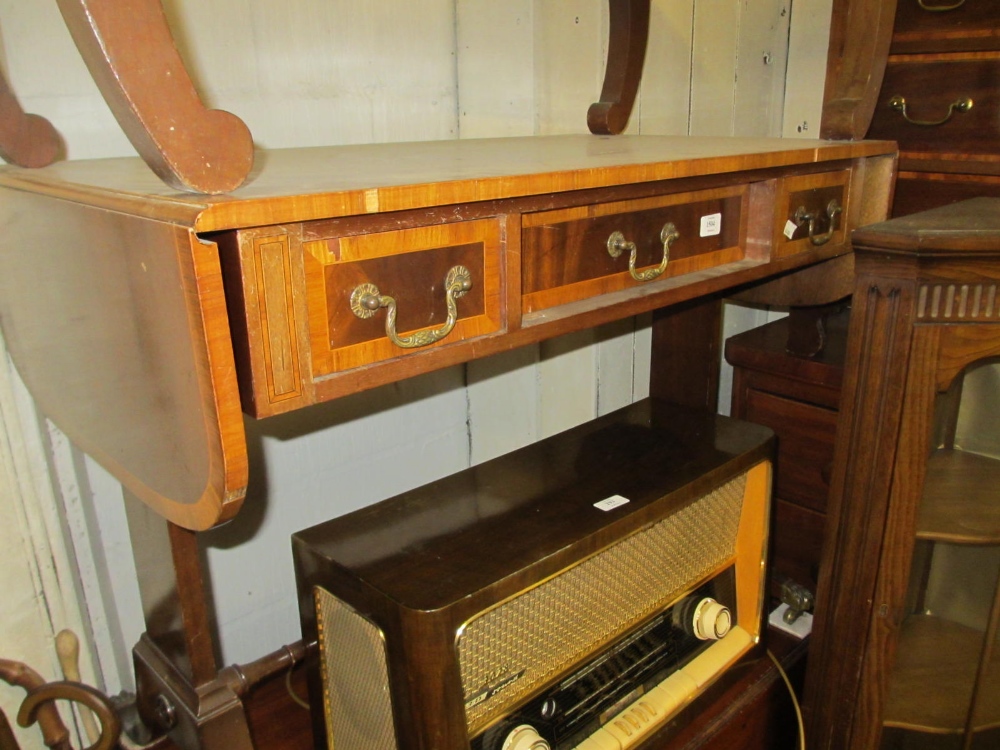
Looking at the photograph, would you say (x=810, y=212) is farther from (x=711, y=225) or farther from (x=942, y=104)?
(x=942, y=104)

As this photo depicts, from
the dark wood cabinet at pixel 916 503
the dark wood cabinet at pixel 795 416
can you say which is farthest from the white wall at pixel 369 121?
the dark wood cabinet at pixel 916 503

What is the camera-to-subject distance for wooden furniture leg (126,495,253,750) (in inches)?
29.0

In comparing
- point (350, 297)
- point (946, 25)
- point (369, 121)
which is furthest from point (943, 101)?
point (350, 297)

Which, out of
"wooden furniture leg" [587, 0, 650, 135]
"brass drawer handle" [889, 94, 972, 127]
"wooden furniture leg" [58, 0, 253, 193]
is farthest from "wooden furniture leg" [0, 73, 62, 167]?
"brass drawer handle" [889, 94, 972, 127]

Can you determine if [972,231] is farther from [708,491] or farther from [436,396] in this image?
[436,396]

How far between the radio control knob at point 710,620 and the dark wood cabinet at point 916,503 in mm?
126

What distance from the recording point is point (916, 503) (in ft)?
Result: 2.88

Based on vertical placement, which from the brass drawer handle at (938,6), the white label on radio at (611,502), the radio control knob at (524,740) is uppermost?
the brass drawer handle at (938,6)

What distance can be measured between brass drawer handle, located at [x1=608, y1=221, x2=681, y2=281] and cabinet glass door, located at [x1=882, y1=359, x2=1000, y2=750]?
348 millimetres

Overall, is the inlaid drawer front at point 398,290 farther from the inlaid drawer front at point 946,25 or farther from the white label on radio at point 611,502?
the inlaid drawer front at point 946,25

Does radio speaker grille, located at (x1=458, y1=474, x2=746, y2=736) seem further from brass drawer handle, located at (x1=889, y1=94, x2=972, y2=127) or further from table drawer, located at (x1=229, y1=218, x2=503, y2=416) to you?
brass drawer handle, located at (x1=889, y1=94, x2=972, y2=127)

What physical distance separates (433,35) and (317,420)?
533 mm

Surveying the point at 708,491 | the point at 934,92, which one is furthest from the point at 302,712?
the point at 934,92

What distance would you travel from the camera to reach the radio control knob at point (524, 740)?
0.73 meters
